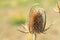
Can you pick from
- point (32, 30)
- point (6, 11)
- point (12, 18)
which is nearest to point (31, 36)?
point (32, 30)

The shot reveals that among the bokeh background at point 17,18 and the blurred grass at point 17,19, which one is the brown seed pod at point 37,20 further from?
the blurred grass at point 17,19

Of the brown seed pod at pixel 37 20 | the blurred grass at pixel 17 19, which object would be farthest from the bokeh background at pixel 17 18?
the brown seed pod at pixel 37 20

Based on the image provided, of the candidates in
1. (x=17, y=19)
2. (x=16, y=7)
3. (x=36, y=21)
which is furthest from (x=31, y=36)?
(x=16, y=7)

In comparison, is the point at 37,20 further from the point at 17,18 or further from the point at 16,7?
the point at 16,7

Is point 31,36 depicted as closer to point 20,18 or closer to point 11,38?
point 11,38

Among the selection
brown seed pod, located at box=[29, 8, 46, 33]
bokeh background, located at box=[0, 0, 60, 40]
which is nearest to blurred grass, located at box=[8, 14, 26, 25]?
bokeh background, located at box=[0, 0, 60, 40]
